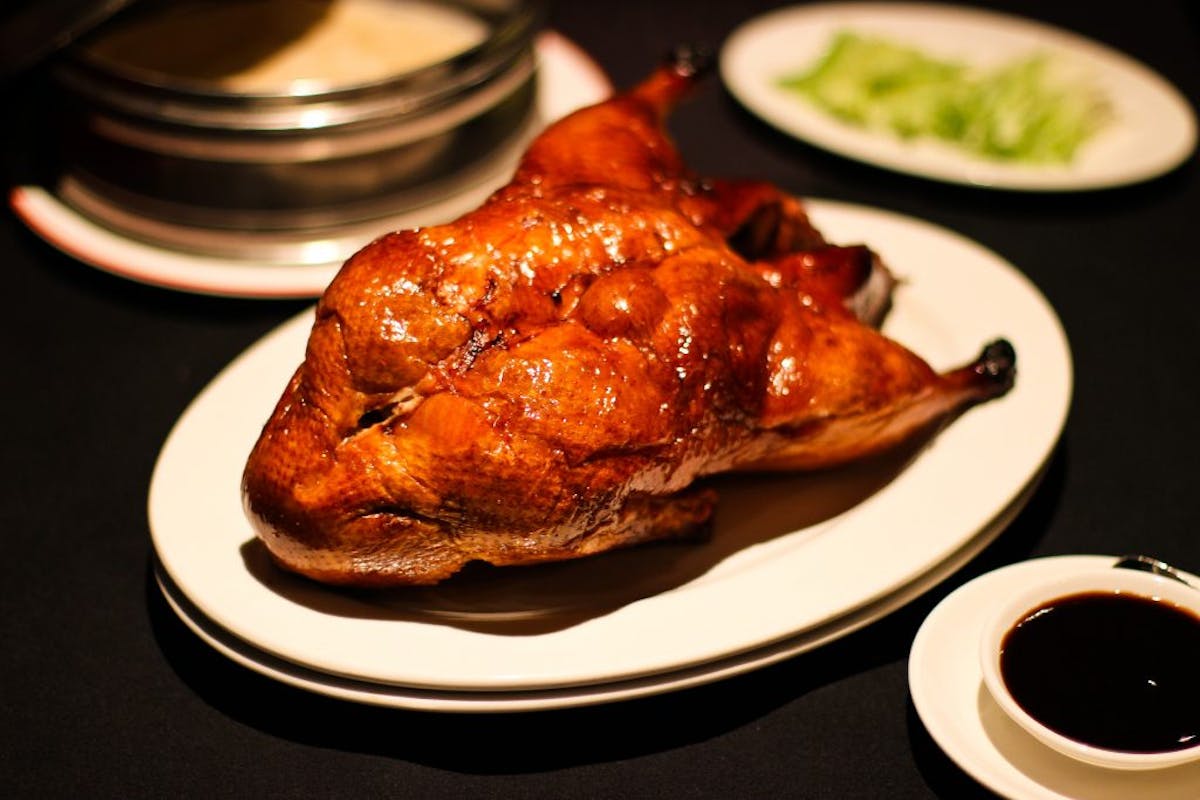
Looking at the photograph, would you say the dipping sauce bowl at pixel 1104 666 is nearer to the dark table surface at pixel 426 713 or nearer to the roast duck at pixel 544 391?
the dark table surface at pixel 426 713

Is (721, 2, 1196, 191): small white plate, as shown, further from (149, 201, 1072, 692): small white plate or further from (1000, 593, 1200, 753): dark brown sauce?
(1000, 593, 1200, 753): dark brown sauce

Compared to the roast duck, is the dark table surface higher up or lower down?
lower down

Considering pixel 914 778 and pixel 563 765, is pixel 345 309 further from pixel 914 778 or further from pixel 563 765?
pixel 914 778

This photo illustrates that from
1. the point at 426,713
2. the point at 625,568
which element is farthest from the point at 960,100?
the point at 426,713

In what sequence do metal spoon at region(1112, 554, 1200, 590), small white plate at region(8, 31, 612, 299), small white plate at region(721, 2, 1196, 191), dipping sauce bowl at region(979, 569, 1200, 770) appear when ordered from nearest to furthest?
dipping sauce bowl at region(979, 569, 1200, 770) → metal spoon at region(1112, 554, 1200, 590) → small white plate at region(8, 31, 612, 299) → small white plate at region(721, 2, 1196, 191)

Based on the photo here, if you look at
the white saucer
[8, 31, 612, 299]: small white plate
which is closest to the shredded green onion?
[8, 31, 612, 299]: small white plate

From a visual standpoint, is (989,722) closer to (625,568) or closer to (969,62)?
(625,568)

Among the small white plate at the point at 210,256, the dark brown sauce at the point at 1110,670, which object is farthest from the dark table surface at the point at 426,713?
the dark brown sauce at the point at 1110,670
